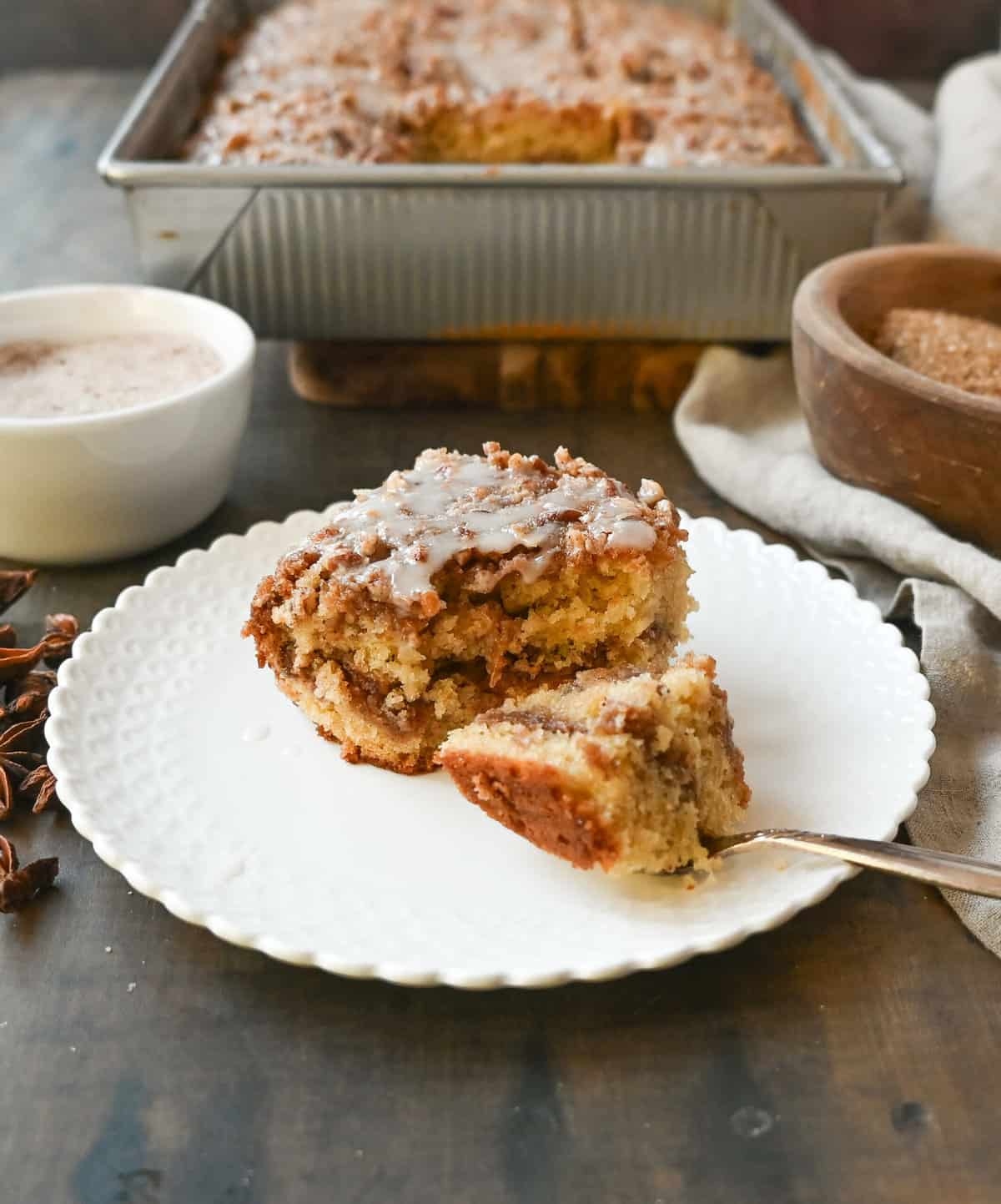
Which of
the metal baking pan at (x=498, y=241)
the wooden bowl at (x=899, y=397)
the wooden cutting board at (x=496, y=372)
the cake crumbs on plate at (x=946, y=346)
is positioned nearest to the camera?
the wooden bowl at (x=899, y=397)

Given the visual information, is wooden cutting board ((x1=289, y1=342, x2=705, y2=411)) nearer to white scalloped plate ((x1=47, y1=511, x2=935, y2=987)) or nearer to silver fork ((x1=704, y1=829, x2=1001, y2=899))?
white scalloped plate ((x1=47, y1=511, x2=935, y2=987))

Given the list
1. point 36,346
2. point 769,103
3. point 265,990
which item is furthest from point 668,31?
point 265,990

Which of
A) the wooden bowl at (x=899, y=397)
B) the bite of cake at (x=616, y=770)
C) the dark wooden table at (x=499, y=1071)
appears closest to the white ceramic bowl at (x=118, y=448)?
the dark wooden table at (x=499, y=1071)

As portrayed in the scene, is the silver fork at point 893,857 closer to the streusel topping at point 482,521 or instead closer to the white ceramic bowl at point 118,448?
the streusel topping at point 482,521

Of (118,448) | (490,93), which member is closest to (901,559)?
(118,448)

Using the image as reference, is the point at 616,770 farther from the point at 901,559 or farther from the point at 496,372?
the point at 496,372

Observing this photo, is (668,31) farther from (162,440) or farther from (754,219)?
(162,440)

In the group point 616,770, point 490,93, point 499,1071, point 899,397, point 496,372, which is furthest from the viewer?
point 490,93
